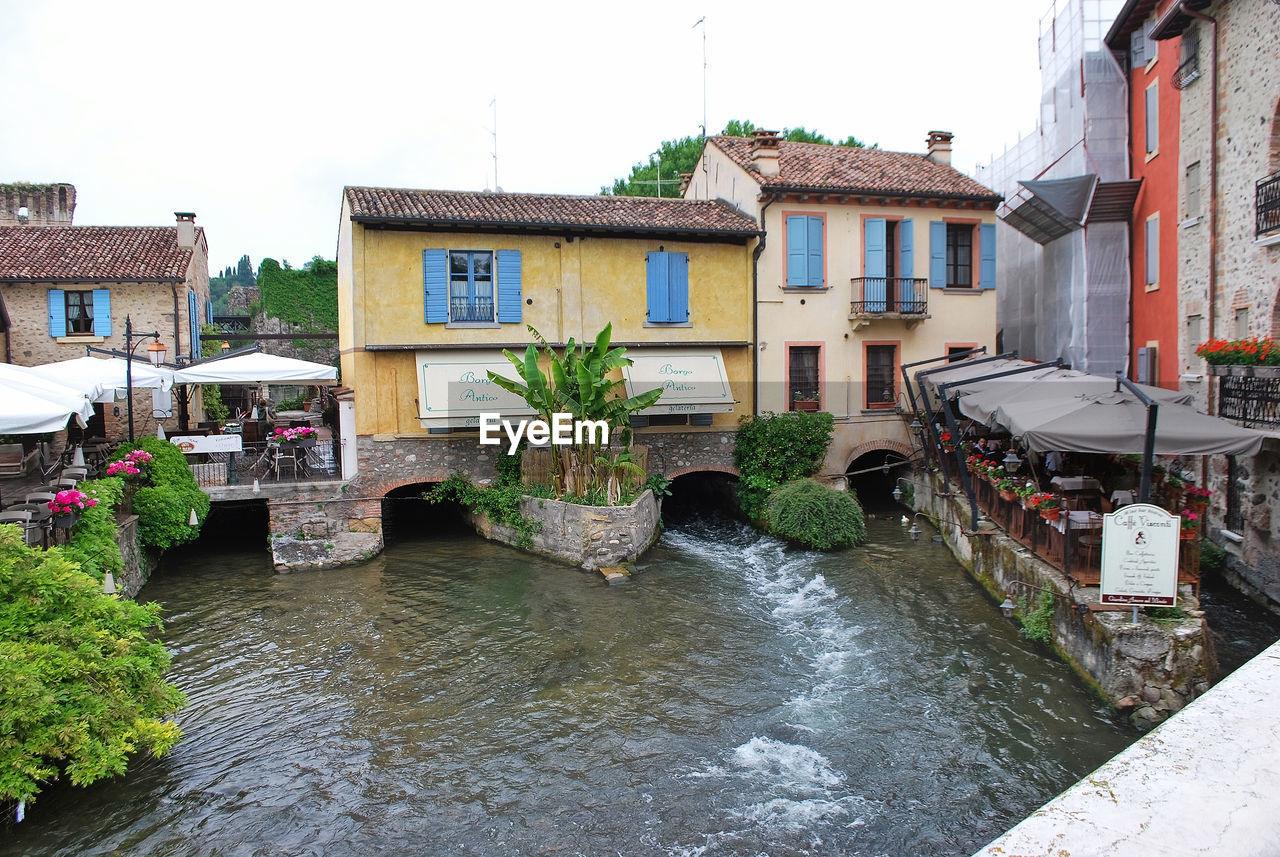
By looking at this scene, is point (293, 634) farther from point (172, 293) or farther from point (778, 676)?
point (172, 293)

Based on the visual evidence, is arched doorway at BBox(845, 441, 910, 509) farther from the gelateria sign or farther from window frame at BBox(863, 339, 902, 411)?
the gelateria sign

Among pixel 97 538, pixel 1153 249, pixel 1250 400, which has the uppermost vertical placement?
pixel 1153 249

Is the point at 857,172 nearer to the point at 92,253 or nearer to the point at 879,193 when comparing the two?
the point at 879,193

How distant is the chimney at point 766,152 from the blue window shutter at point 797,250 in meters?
1.32

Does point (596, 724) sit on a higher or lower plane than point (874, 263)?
lower

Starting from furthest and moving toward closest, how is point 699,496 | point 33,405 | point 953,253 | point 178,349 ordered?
1. point 699,496
2. point 178,349
3. point 953,253
4. point 33,405

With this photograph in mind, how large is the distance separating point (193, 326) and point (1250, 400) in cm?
2420

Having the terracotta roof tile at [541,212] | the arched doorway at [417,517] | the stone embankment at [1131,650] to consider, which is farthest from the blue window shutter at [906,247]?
the arched doorway at [417,517]

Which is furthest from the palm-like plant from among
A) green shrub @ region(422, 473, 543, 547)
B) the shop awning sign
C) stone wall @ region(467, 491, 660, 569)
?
the shop awning sign

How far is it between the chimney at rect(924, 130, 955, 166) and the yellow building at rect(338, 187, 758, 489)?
6314mm

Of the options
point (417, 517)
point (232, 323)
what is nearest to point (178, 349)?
point (417, 517)

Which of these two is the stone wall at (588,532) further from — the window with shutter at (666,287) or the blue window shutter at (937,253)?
the blue window shutter at (937,253)

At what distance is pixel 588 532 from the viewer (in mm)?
14797

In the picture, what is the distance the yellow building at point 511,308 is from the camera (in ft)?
55.0
